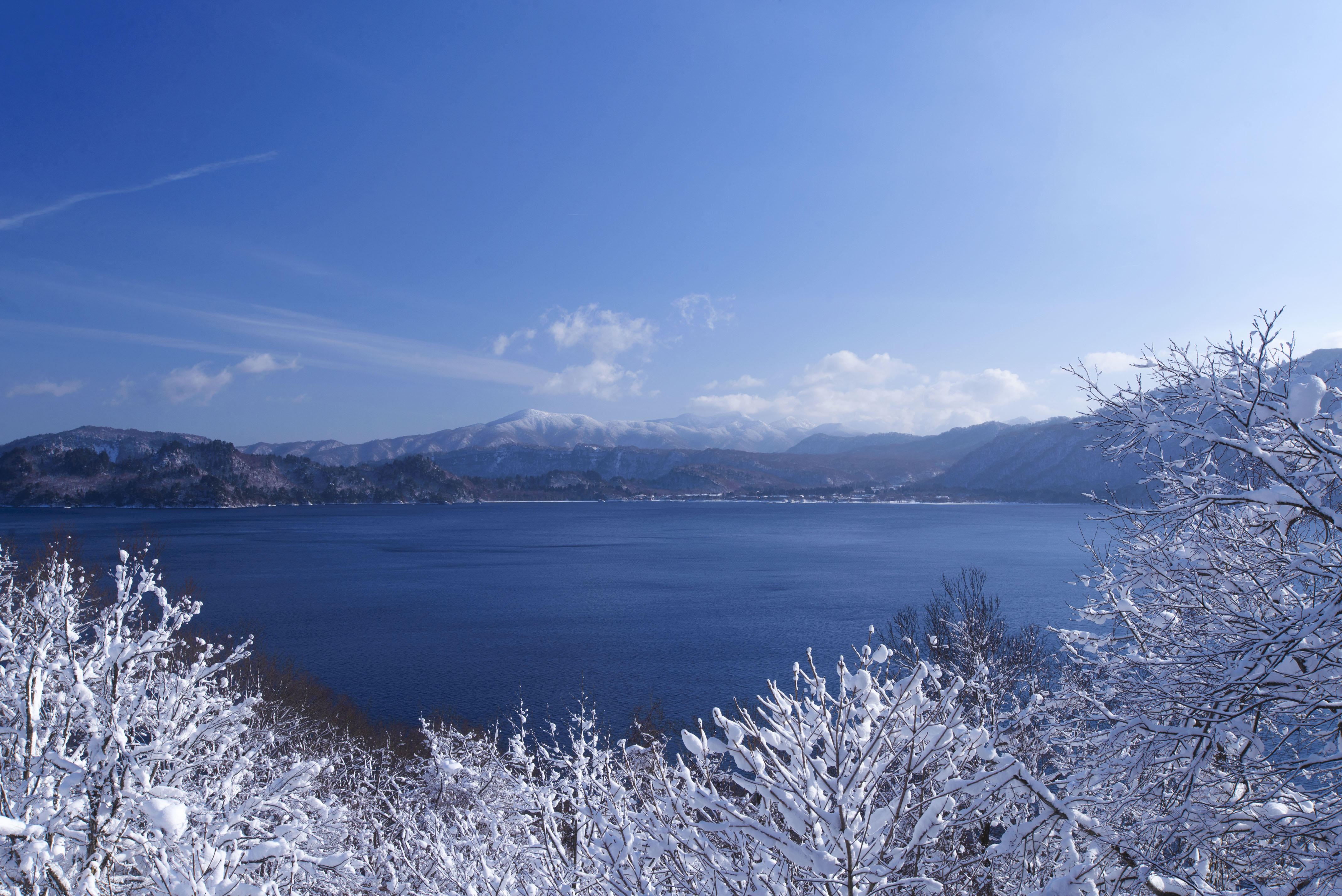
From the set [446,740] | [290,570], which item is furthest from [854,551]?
[446,740]

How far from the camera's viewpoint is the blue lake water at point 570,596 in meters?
27.5

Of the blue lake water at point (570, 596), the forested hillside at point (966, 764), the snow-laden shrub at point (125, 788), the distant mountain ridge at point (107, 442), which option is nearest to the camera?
the forested hillside at point (966, 764)

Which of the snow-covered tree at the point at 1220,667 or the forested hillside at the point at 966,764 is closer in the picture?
the forested hillside at the point at 966,764

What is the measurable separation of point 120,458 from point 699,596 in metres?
186

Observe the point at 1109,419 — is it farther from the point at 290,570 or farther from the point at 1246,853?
the point at 290,570

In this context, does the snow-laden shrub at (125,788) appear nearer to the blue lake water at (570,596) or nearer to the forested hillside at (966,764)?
the forested hillside at (966,764)

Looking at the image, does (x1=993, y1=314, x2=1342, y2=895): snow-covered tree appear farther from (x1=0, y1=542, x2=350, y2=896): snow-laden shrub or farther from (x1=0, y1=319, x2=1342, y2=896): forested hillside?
(x1=0, y1=542, x2=350, y2=896): snow-laden shrub

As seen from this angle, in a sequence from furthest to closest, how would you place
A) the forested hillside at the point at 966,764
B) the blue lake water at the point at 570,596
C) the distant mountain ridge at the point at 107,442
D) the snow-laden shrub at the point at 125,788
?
the distant mountain ridge at the point at 107,442 < the blue lake water at the point at 570,596 < the snow-laden shrub at the point at 125,788 < the forested hillside at the point at 966,764

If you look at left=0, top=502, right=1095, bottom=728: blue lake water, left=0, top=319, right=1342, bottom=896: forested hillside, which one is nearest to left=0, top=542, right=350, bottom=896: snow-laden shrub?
left=0, top=319, right=1342, bottom=896: forested hillside

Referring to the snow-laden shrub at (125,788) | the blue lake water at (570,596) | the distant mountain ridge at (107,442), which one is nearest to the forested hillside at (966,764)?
the snow-laden shrub at (125,788)

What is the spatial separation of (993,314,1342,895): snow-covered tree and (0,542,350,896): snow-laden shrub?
4399 mm

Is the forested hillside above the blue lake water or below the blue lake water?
above

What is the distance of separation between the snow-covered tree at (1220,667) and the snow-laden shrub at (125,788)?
440cm

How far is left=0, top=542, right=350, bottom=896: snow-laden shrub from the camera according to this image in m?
3.52
